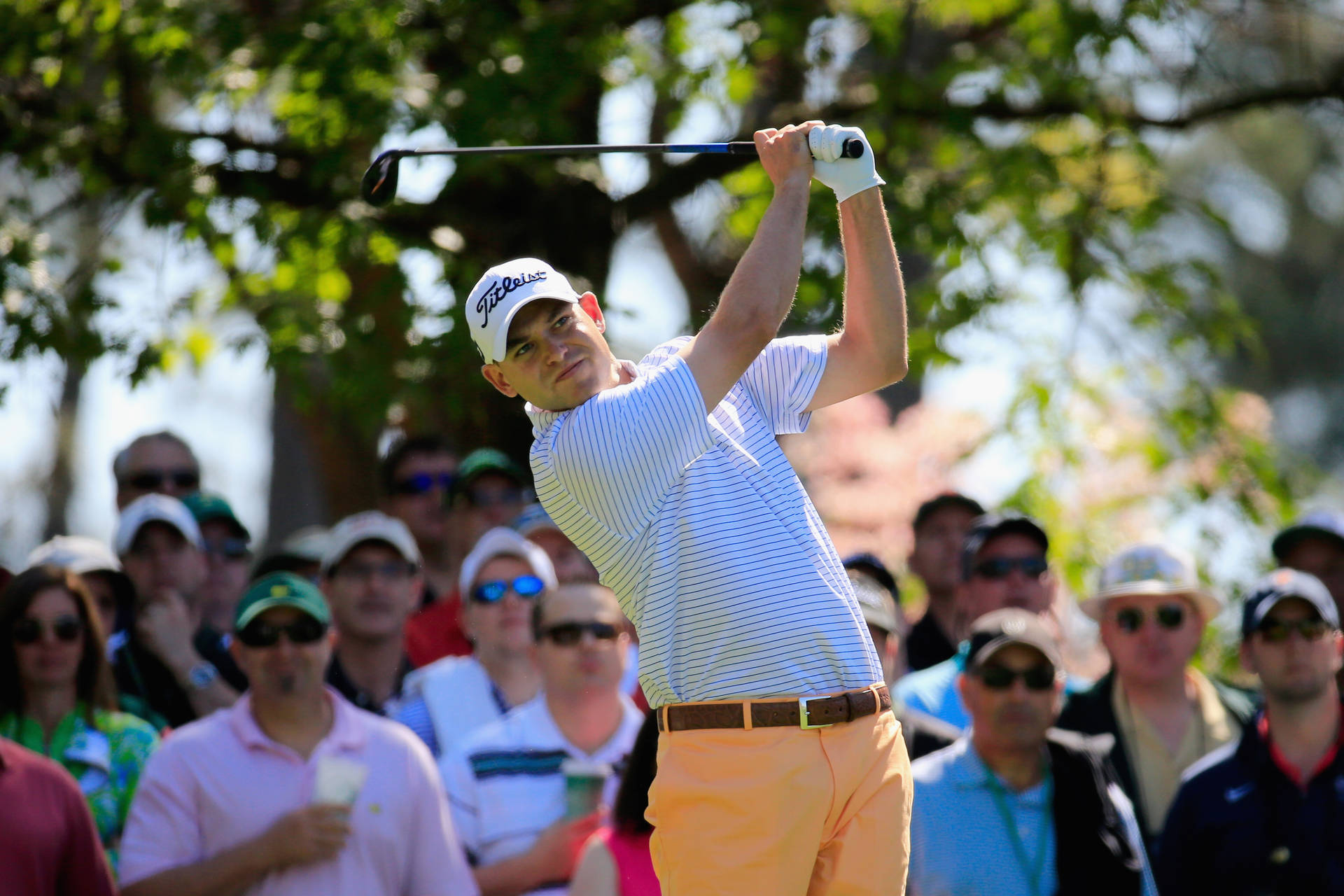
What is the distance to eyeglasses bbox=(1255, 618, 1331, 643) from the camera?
19.9 feet

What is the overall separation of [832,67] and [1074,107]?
52.9 inches

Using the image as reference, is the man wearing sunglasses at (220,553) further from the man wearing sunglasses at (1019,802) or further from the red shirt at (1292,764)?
the red shirt at (1292,764)

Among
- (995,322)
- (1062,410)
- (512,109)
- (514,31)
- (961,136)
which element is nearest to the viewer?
(512,109)

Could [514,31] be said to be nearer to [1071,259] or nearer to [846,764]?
[1071,259]

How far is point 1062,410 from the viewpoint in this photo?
10.4m

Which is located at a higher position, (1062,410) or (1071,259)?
(1071,259)

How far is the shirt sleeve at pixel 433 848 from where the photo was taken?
5652mm

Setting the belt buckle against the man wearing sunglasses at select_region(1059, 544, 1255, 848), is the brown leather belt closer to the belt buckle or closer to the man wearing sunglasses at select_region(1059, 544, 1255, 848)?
the belt buckle

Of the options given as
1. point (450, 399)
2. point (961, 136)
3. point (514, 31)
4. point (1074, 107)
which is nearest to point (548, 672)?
point (450, 399)

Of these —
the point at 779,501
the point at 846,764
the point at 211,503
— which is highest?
→ the point at 211,503

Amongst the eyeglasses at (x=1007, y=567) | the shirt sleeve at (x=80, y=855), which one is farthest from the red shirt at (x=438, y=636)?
the eyeglasses at (x=1007, y=567)

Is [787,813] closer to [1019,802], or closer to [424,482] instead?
[1019,802]

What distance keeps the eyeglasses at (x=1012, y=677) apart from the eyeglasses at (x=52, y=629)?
3105mm

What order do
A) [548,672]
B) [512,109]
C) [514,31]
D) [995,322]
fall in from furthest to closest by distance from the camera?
[995,322] → [514,31] → [512,109] → [548,672]
